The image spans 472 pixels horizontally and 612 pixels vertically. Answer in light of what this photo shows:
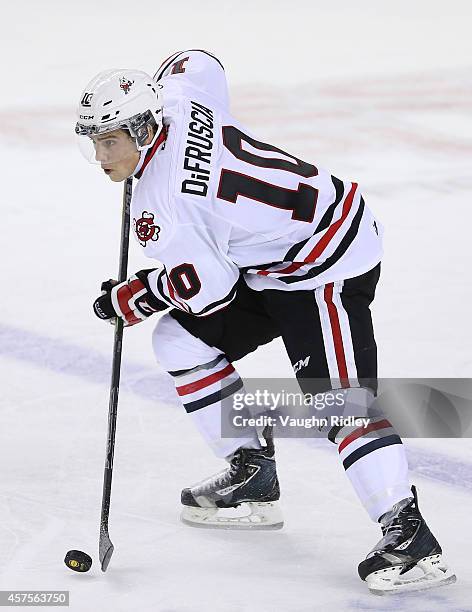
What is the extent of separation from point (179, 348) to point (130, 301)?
6.0 inches

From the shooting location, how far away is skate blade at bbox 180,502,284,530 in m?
2.91

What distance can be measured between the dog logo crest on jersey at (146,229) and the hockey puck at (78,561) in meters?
0.63

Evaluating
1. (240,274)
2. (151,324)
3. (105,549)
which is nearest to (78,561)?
(105,549)

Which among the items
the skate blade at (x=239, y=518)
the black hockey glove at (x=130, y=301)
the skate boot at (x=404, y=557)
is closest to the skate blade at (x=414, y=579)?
the skate boot at (x=404, y=557)

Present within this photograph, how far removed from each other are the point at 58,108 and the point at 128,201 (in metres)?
2.96

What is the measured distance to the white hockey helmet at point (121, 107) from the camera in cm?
251

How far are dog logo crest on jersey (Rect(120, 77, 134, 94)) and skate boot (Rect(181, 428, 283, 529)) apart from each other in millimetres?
927

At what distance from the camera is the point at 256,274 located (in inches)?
110

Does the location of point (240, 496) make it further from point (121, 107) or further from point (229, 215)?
point (121, 107)

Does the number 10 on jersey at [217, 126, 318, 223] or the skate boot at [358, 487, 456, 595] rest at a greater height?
the number 10 on jersey at [217, 126, 318, 223]

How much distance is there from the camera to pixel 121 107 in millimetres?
2512

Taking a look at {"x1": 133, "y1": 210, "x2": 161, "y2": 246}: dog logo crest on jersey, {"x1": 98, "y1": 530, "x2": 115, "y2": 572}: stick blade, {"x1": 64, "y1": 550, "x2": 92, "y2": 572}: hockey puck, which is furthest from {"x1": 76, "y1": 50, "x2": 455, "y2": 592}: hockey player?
{"x1": 64, "y1": 550, "x2": 92, "y2": 572}: hockey puck

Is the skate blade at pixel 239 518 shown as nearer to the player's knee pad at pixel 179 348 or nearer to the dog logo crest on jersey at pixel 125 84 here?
the player's knee pad at pixel 179 348

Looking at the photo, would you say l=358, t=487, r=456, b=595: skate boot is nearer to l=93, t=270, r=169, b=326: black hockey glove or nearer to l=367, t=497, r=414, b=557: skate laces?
l=367, t=497, r=414, b=557: skate laces
